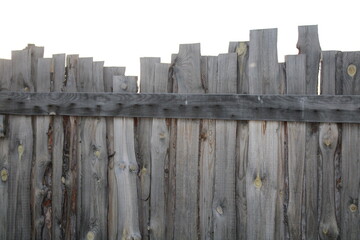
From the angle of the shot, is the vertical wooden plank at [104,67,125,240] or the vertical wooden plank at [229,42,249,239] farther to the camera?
the vertical wooden plank at [104,67,125,240]

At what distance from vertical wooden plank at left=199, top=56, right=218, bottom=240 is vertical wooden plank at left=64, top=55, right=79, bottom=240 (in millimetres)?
1192

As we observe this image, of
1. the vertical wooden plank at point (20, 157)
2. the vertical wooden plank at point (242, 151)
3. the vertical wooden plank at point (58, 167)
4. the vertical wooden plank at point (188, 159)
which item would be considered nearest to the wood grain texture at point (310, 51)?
the vertical wooden plank at point (242, 151)

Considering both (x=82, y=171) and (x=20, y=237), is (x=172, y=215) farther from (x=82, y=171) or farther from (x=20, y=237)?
(x=20, y=237)

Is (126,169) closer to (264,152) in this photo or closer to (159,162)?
(159,162)

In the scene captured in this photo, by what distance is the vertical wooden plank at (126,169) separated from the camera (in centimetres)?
381

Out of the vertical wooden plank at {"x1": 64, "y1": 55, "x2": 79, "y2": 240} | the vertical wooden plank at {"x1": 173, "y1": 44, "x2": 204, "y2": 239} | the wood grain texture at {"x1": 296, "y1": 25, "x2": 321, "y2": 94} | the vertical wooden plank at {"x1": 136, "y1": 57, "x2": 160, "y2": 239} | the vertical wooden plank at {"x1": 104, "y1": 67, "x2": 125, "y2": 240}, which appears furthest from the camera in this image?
the vertical wooden plank at {"x1": 64, "y1": 55, "x2": 79, "y2": 240}

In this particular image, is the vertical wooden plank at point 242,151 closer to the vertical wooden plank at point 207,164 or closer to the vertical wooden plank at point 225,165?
the vertical wooden plank at point 225,165

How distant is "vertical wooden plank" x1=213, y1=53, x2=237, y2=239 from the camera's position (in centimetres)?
356

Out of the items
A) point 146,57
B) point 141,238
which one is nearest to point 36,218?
point 141,238

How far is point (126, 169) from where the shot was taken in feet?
12.6

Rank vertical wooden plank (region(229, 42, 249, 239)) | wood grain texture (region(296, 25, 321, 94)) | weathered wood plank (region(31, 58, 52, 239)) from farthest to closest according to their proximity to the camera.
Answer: weathered wood plank (region(31, 58, 52, 239))
vertical wooden plank (region(229, 42, 249, 239))
wood grain texture (region(296, 25, 321, 94))

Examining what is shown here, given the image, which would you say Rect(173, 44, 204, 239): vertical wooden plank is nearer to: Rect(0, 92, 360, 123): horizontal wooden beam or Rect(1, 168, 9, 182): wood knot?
Rect(0, 92, 360, 123): horizontal wooden beam

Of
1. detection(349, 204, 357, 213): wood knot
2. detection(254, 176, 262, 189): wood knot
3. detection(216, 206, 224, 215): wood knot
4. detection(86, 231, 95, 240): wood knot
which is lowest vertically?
detection(86, 231, 95, 240): wood knot

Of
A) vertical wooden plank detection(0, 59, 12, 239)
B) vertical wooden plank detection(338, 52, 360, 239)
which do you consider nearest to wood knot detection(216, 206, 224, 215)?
vertical wooden plank detection(338, 52, 360, 239)
